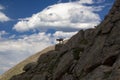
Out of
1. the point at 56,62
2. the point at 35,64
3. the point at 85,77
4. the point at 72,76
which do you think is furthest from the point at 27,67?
the point at 85,77

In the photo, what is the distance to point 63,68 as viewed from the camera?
184 ft

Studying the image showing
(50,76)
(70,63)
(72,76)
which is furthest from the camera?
(50,76)

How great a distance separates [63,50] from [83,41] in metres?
4.38

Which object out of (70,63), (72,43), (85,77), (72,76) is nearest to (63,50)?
(72,43)

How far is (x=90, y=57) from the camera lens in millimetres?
50500

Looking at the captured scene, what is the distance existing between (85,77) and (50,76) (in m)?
13.9

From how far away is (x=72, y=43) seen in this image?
61.2 m

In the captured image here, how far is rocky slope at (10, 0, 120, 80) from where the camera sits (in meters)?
44.9

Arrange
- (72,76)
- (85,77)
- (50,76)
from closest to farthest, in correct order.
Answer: (85,77) → (72,76) → (50,76)

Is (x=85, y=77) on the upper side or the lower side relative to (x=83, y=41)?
lower

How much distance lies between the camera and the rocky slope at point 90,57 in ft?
147

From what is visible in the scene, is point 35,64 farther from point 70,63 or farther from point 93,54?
point 93,54

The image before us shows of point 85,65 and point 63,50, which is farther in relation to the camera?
point 63,50

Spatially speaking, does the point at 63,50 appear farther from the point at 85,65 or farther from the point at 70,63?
the point at 85,65
